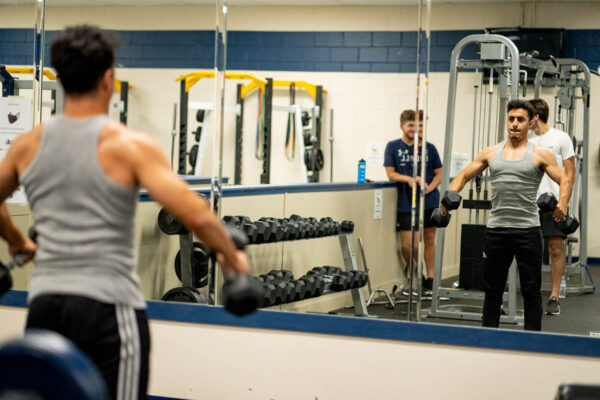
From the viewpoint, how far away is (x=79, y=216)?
182cm

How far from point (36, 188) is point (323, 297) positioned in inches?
136

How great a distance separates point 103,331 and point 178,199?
1.14 ft

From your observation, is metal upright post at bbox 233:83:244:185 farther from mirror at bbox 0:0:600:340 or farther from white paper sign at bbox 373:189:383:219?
white paper sign at bbox 373:189:383:219

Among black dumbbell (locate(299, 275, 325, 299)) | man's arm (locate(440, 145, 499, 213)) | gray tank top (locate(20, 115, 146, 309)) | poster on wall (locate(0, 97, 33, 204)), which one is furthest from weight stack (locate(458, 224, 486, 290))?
gray tank top (locate(20, 115, 146, 309))

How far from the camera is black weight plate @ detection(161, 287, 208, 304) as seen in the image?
3927 millimetres

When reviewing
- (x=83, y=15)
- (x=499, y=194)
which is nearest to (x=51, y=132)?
(x=499, y=194)

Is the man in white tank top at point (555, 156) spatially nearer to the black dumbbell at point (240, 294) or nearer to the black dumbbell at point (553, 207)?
the black dumbbell at point (553, 207)

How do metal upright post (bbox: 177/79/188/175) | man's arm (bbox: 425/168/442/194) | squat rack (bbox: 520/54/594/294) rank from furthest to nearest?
metal upright post (bbox: 177/79/188/175) → squat rack (bbox: 520/54/594/294) → man's arm (bbox: 425/168/442/194)

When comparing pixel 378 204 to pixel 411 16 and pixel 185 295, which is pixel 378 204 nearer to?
pixel 185 295

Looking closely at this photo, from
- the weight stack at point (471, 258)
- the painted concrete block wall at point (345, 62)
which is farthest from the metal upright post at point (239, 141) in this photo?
the weight stack at point (471, 258)

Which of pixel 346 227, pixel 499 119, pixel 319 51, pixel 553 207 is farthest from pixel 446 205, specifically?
pixel 319 51

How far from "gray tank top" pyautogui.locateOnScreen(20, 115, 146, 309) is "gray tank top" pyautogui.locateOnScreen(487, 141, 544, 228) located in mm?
2548

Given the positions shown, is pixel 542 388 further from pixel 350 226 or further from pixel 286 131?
pixel 286 131

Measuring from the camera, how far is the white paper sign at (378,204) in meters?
6.25
